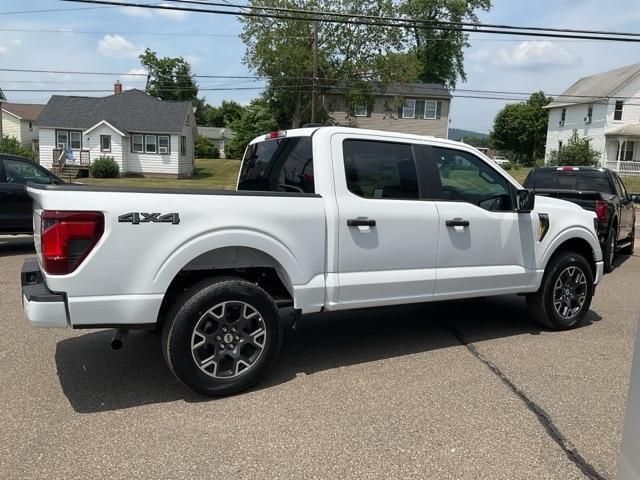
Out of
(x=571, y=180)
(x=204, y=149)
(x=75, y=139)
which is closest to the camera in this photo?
(x=571, y=180)

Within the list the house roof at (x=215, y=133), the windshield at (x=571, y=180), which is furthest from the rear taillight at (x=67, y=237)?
the house roof at (x=215, y=133)

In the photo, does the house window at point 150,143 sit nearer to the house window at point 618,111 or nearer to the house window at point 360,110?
the house window at point 360,110

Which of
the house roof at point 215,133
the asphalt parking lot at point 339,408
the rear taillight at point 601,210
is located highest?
the house roof at point 215,133

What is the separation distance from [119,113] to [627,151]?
40687 millimetres

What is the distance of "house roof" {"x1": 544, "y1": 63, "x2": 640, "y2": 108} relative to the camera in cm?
4744

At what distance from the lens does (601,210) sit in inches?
370

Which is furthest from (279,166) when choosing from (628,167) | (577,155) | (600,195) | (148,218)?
(628,167)

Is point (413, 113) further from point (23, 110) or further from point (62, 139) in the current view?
point (23, 110)

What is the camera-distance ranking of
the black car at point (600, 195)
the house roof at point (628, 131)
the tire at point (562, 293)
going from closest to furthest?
the tire at point (562, 293), the black car at point (600, 195), the house roof at point (628, 131)

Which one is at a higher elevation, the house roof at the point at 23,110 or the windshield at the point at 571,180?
the house roof at the point at 23,110

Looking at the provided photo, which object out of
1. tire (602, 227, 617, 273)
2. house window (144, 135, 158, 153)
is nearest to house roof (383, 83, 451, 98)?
house window (144, 135, 158, 153)

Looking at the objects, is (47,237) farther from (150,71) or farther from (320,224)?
(150,71)

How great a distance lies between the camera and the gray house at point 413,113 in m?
49.7

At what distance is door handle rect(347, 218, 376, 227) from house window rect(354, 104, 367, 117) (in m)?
42.3
